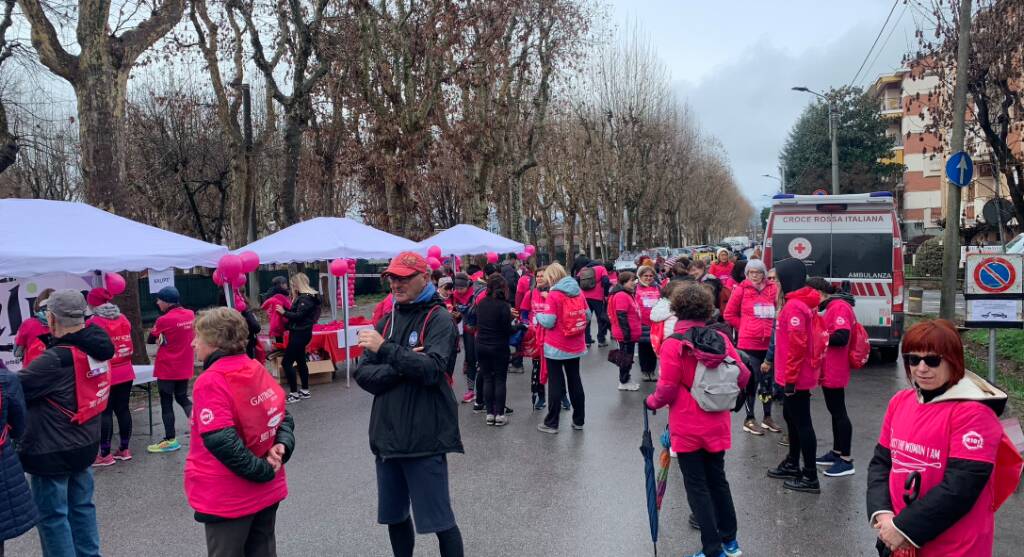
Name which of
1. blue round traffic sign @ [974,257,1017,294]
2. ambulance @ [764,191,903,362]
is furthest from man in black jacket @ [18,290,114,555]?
ambulance @ [764,191,903,362]

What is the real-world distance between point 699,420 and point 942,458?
1812 millimetres

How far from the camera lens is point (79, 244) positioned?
317 inches

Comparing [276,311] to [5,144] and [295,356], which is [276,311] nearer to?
[295,356]

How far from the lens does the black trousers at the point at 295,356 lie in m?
9.71

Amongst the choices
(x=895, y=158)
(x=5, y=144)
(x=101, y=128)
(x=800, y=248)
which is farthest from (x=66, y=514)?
(x=895, y=158)

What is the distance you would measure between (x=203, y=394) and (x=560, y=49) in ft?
75.1

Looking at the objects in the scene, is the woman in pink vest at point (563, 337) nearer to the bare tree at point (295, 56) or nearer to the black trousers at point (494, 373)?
the black trousers at point (494, 373)

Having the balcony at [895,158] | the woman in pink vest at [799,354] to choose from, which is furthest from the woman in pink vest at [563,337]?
the balcony at [895,158]

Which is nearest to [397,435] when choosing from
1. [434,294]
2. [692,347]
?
[434,294]

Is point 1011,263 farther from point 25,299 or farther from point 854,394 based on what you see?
point 25,299

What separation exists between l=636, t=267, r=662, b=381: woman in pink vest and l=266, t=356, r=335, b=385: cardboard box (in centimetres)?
496

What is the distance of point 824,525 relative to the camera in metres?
4.80

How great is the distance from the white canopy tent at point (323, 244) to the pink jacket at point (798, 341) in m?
7.47

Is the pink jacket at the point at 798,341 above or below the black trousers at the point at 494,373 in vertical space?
above
